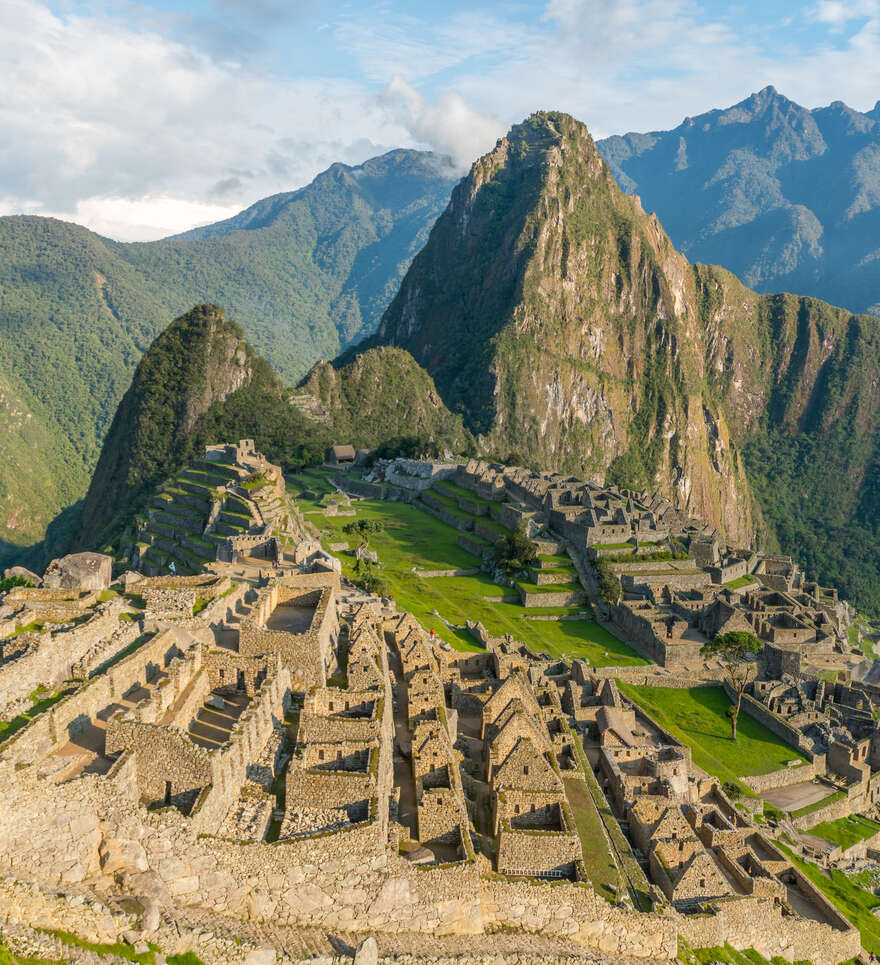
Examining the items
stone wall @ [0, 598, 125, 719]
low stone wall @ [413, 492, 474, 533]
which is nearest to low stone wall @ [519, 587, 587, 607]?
low stone wall @ [413, 492, 474, 533]

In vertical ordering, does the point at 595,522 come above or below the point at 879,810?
above

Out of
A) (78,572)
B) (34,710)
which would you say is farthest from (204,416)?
(34,710)

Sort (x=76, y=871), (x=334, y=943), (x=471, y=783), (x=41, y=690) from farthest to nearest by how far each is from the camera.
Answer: (x=471, y=783) → (x=41, y=690) → (x=334, y=943) → (x=76, y=871)

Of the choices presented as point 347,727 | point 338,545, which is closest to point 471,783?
point 347,727

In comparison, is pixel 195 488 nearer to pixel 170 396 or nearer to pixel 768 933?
pixel 768 933

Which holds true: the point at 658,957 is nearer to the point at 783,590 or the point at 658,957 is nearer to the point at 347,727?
the point at 347,727

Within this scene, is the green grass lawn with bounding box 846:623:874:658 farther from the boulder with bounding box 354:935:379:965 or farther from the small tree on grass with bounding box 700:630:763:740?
the boulder with bounding box 354:935:379:965

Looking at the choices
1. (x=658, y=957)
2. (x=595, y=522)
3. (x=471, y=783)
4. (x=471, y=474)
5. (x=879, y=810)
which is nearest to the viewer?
(x=658, y=957)

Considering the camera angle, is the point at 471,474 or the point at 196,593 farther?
the point at 471,474
